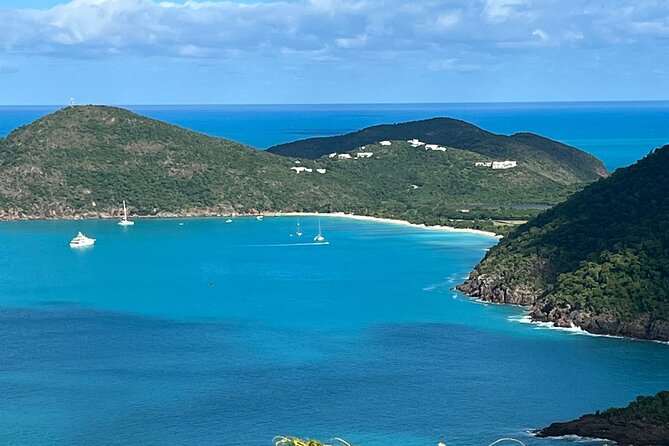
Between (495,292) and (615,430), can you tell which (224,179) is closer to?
(495,292)

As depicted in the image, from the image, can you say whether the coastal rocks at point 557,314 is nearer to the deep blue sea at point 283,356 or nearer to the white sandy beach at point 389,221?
the deep blue sea at point 283,356

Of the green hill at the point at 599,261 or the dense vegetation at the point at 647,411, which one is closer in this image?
the dense vegetation at the point at 647,411

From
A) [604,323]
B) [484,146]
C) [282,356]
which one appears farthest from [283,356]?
[484,146]

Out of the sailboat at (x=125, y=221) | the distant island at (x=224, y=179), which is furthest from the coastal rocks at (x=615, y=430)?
the sailboat at (x=125, y=221)

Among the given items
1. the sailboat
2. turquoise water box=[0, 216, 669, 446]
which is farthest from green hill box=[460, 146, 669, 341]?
the sailboat

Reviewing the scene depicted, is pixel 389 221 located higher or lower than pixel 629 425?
higher

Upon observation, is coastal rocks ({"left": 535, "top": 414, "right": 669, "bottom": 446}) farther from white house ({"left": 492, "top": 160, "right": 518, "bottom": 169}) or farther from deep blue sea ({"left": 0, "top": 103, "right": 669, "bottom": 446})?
white house ({"left": 492, "top": 160, "right": 518, "bottom": 169})

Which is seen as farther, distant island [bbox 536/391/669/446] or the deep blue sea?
the deep blue sea
